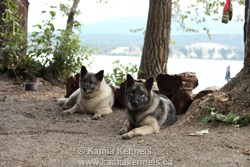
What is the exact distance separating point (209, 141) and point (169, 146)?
0.47 m

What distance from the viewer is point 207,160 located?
429cm

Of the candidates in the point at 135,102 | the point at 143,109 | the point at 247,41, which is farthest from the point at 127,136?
the point at 247,41

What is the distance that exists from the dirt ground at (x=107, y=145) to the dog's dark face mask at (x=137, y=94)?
0.46 m

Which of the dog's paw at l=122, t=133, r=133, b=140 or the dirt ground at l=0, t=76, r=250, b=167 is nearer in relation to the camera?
the dirt ground at l=0, t=76, r=250, b=167

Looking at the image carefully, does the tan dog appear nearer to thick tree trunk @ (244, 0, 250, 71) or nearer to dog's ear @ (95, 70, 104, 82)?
dog's ear @ (95, 70, 104, 82)

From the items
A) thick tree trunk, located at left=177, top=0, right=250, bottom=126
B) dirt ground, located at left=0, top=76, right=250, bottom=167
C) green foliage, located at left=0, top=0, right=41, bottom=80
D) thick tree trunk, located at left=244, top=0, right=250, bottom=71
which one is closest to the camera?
dirt ground, located at left=0, top=76, right=250, bottom=167

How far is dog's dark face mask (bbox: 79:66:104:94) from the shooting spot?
7.59 m

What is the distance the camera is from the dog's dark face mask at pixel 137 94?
5.96 m

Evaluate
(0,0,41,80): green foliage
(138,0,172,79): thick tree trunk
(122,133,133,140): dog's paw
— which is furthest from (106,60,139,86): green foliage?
(122,133,133,140): dog's paw

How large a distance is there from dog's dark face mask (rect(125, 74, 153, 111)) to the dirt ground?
0.46m

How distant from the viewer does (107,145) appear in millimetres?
5012

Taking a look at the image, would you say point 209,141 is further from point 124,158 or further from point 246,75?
point 246,75

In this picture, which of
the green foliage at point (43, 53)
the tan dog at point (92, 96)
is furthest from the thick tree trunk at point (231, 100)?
the green foliage at point (43, 53)

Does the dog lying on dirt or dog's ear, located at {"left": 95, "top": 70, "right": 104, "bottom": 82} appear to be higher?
dog's ear, located at {"left": 95, "top": 70, "right": 104, "bottom": 82}
